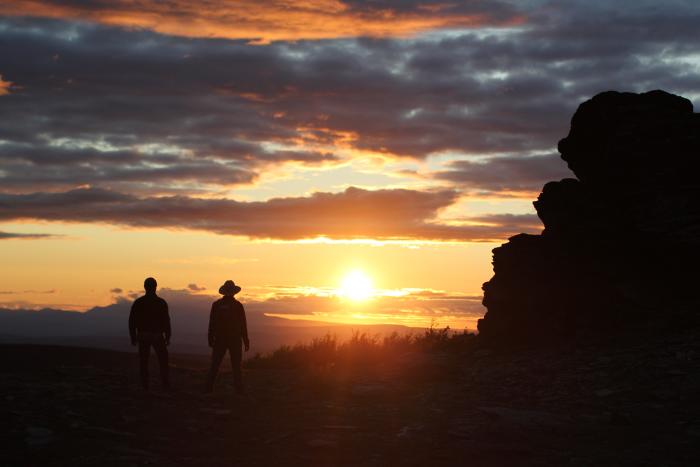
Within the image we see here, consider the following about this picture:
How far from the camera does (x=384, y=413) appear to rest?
1680 centimetres

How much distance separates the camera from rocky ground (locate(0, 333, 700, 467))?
12445 millimetres

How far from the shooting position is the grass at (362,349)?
26156mm

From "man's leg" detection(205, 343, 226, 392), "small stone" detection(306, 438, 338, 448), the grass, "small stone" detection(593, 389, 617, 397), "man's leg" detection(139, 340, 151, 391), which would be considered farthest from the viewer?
the grass

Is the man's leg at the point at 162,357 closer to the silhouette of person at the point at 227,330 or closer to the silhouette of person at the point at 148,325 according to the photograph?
the silhouette of person at the point at 148,325

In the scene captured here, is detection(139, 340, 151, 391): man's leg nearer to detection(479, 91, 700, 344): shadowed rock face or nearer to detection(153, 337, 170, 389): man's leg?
detection(153, 337, 170, 389): man's leg

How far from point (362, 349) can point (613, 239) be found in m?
9.10

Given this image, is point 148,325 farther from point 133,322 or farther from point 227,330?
point 227,330

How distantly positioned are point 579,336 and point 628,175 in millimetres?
4890

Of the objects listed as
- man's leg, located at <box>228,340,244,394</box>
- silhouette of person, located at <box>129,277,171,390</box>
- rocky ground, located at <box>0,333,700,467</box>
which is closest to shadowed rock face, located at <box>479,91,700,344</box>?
rocky ground, located at <box>0,333,700,467</box>

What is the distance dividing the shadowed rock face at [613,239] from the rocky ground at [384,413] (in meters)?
1.61

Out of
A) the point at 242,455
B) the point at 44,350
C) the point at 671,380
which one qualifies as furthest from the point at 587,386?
the point at 44,350

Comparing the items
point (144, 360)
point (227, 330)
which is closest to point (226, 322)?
point (227, 330)

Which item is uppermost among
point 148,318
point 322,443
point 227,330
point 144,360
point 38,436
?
point 148,318

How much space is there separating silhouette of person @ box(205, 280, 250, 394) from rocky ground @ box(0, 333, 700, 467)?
2.08ft
